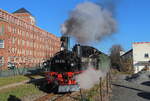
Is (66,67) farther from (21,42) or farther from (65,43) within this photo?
(21,42)

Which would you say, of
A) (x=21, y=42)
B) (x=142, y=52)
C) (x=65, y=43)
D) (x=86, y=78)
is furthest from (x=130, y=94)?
(x=21, y=42)

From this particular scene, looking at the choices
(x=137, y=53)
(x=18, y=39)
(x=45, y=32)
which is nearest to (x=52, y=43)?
(x=45, y=32)

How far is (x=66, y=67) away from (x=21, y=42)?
51273 millimetres

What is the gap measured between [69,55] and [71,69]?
102 cm

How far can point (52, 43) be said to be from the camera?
8738 centimetres

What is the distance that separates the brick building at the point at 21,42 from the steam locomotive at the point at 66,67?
31319 millimetres

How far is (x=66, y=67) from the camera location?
15898 mm

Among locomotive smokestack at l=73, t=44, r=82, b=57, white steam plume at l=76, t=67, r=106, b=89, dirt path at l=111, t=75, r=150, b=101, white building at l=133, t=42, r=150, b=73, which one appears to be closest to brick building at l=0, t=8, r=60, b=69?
white building at l=133, t=42, r=150, b=73

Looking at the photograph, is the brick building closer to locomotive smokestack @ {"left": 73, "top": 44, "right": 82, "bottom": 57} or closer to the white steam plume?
the white steam plume

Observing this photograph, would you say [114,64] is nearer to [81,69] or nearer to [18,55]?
[18,55]

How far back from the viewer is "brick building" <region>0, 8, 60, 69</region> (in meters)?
53.8

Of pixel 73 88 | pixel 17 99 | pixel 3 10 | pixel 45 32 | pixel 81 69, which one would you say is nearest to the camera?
pixel 17 99

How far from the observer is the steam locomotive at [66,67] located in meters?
15.2

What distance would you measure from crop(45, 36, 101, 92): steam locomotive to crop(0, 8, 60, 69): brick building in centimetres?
3132
